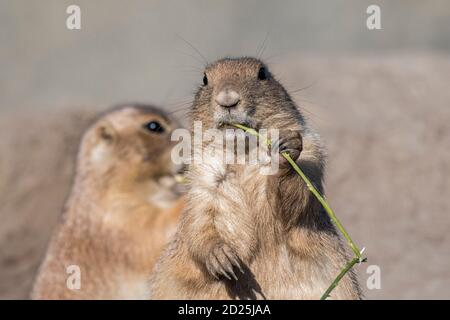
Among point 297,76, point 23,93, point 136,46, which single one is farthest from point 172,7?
point 297,76

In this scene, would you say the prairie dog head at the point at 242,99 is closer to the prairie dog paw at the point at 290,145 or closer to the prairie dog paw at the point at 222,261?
the prairie dog paw at the point at 290,145

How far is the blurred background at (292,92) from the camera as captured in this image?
12422 mm

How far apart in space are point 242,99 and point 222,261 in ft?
3.81

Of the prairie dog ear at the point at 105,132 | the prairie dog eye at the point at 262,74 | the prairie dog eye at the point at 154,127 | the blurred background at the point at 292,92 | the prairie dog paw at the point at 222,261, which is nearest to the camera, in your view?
the prairie dog paw at the point at 222,261

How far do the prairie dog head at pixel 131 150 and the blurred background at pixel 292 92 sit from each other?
2.79ft

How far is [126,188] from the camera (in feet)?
35.9

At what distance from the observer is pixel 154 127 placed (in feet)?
35.7

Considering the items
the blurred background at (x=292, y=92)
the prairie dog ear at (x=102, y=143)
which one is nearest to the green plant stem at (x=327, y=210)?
the blurred background at (x=292, y=92)

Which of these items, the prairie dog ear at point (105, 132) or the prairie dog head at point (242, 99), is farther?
the prairie dog ear at point (105, 132)

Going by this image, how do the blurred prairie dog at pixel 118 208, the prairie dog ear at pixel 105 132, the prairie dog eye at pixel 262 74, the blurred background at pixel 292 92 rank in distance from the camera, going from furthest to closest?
the blurred background at pixel 292 92 → the prairie dog ear at pixel 105 132 → the blurred prairie dog at pixel 118 208 → the prairie dog eye at pixel 262 74

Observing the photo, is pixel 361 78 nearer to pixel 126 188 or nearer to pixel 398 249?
pixel 398 249

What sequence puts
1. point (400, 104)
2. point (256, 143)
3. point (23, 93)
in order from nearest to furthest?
point (256, 143), point (400, 104), point (23, 93)

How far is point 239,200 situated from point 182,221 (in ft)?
2.03
